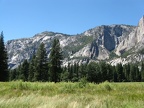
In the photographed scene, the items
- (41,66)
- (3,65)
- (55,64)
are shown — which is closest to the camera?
(3,65)

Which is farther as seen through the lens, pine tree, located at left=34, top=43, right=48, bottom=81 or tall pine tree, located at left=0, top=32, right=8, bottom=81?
pine tree, located at left=34, top=43, right=48, bottom=81

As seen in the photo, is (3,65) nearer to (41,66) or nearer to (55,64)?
(41,66)

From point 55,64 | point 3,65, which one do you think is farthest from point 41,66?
point 3,65

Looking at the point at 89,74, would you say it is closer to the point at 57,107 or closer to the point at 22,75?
the point at 22,75

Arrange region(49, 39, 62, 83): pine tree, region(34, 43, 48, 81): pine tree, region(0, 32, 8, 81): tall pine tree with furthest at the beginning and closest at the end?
1. region(34, 43, 48, 81): pine tree
2. region(49, 39, 62, 83): pine tree
3. region(0, 32, 8, 81): tall pine tree

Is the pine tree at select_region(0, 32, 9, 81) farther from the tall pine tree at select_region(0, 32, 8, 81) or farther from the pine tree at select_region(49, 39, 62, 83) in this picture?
the pine tree at select_region(49, 39, 62, 83)

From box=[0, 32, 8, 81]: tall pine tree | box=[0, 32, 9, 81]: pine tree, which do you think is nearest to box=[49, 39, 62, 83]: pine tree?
box=[0, 32, 9, 81]: pine tree

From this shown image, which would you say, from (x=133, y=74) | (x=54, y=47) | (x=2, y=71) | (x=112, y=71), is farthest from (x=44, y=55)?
(x=133, y=74)

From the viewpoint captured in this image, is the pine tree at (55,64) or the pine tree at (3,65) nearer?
the pine tree at (3,65)

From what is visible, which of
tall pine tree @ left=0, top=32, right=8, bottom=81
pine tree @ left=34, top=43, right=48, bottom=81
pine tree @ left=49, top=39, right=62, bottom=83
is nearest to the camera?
tall pine tree @ left=0, top=32, right=8, bottom=81

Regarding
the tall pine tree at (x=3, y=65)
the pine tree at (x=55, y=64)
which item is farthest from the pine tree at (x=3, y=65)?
the pine tree at (x=55, y=64)

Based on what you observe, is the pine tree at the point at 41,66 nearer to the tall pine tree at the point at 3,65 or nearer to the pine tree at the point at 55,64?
the pine tree at the point at 55,64

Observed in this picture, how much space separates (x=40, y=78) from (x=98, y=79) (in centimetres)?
4265

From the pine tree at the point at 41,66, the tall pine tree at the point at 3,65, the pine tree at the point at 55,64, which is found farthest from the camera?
the pine tree at the point at 41,66
